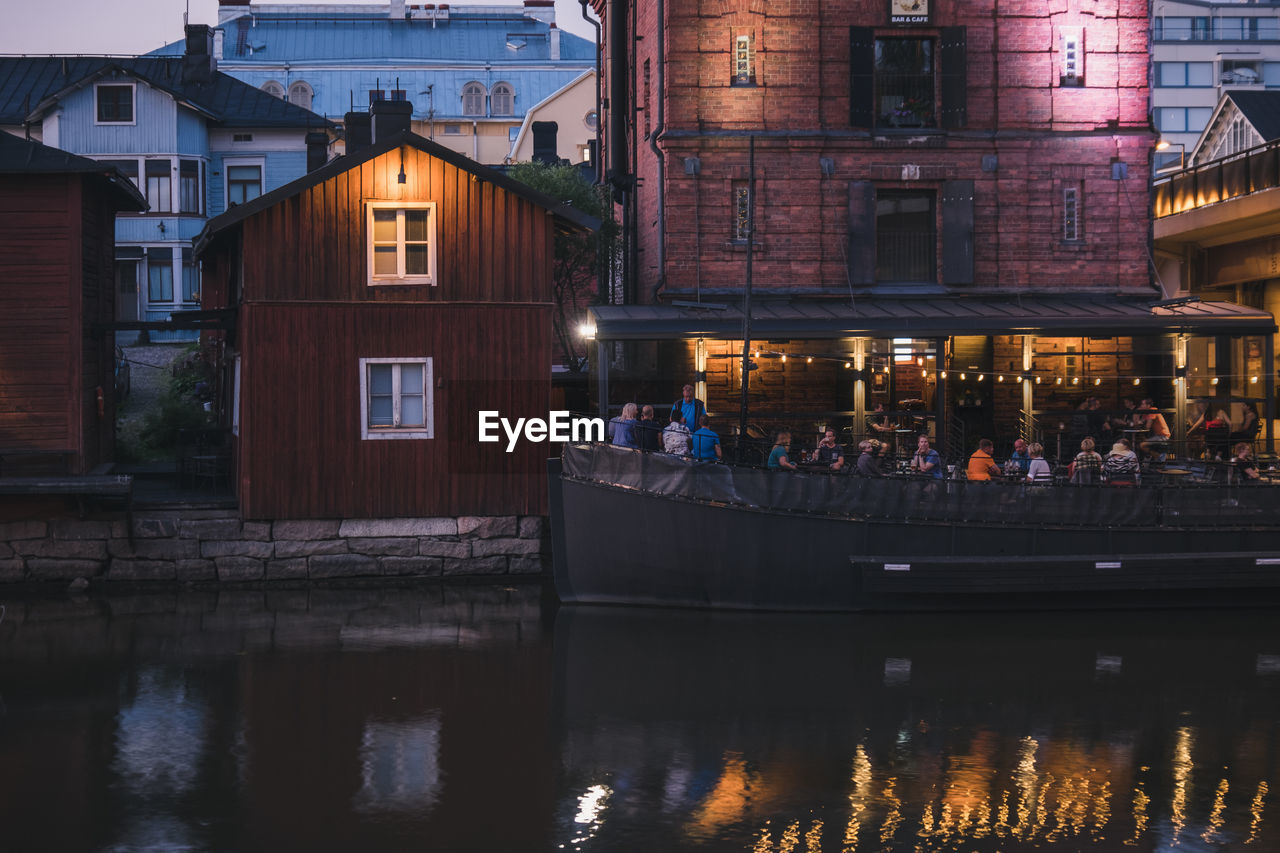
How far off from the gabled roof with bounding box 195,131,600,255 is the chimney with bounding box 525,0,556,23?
60.2 metres

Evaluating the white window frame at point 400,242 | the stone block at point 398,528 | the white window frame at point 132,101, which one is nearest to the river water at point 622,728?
the stone block at point 398,528

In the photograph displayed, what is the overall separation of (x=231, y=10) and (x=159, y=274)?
3497 centimetres

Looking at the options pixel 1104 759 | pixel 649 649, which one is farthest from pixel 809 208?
pixel 1104 759

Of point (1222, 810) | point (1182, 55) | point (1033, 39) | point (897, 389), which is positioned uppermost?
point (1182, 55)

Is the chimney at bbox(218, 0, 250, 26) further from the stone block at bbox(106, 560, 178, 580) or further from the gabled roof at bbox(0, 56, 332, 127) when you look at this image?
the stone block at bbox(106, 560, 178, 580)

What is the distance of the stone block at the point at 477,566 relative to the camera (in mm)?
26094

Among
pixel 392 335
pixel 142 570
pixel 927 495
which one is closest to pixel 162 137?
pixel 392 335

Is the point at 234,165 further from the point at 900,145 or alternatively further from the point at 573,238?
the point at 900,145

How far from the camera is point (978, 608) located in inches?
905

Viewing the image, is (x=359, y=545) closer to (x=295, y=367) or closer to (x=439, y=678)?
(x=295, y=367)

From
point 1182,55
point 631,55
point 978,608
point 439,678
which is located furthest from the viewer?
point 1182,55

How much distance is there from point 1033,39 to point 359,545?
18.8 meters

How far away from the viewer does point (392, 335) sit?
1030 inches

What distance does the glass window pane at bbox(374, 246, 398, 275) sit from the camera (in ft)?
86.6
